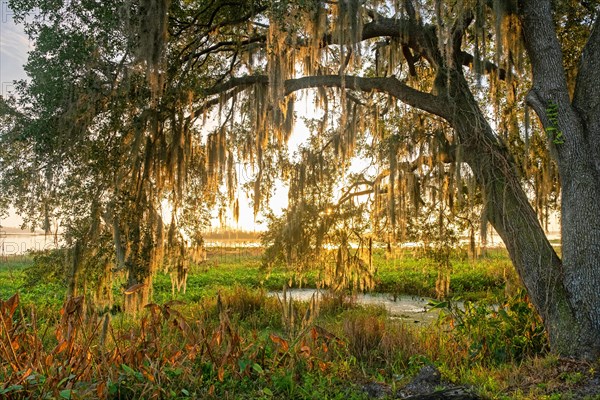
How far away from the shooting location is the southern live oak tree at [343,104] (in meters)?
5.50

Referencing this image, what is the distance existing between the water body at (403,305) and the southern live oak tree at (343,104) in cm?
273

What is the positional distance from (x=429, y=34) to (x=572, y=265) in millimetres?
3166

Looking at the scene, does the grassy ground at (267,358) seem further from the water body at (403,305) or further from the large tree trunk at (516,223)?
the water body at (403,305)

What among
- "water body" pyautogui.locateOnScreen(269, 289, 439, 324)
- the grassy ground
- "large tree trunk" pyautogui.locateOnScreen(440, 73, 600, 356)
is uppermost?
"large tree trunk" pyautogui.locateOnScreen(440, 73, 600, 356)

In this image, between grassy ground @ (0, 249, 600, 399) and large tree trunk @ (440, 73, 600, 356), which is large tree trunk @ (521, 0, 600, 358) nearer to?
large tree trunk @ (440, 73, 600, 356)

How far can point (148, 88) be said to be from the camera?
6.14 m

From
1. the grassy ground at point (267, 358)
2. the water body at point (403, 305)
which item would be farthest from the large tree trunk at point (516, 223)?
the water body at point (403, 305)

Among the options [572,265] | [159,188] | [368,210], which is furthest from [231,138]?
[572,265]

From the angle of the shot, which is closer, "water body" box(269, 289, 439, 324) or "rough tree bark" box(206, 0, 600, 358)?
"rough tree bark" box(206, 0, 600, 358)

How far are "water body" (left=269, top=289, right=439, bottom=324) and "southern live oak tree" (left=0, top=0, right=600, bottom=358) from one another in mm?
2725

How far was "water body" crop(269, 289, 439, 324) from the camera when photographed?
31.2ft

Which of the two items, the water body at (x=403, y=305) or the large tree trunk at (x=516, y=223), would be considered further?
the water body at (x=403, y=305)

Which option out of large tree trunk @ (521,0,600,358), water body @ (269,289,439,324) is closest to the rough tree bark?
large tree trunk @ (521,0,600,358)

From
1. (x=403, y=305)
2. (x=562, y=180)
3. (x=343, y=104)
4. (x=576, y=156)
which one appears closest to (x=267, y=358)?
(x=343, y=104)
